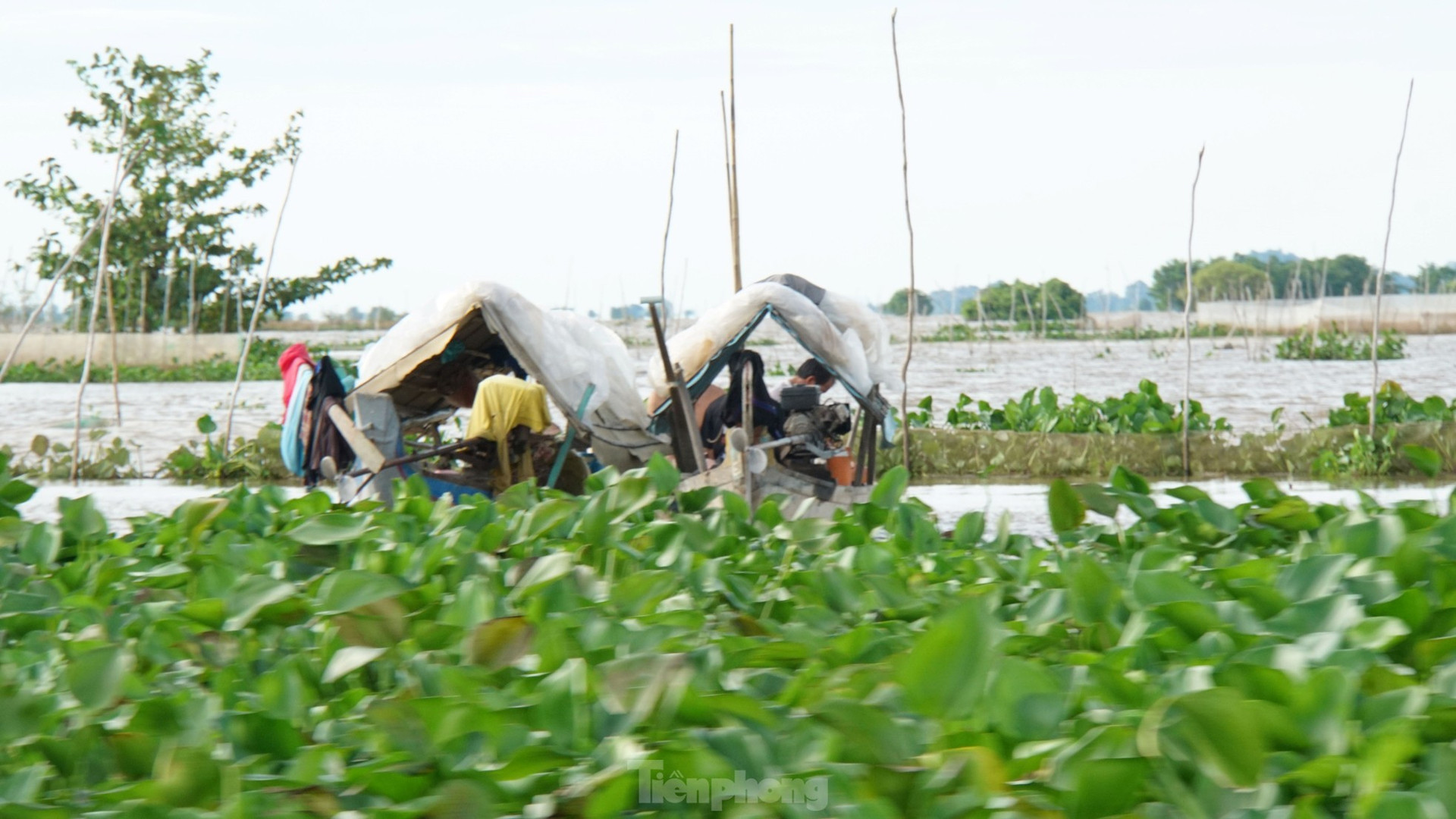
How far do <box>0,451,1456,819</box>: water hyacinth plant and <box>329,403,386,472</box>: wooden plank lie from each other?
12.7 ft

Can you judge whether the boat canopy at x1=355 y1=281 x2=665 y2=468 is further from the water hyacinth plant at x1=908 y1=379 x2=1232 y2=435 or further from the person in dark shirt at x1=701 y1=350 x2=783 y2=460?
the water hyacinth plant at x1=908 y1=379 x2=1232 y2=435

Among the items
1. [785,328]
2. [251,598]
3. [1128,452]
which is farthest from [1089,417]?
[251,598]

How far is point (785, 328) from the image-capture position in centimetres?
634

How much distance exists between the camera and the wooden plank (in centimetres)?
598

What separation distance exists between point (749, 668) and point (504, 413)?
462 cm

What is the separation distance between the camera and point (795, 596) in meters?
1.77

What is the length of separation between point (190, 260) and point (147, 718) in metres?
25.0

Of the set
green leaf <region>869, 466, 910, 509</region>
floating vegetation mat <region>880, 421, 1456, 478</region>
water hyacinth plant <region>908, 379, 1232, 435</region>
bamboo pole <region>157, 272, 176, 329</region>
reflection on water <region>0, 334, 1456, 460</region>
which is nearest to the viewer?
green leaf <region>869, 466, 910, 509</region>

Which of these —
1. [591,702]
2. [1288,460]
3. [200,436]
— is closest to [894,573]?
[591,702]

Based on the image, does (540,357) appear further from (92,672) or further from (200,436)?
(200,436)

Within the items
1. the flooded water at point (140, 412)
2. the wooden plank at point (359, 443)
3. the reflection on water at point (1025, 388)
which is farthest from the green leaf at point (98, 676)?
the reflection on water at point (1025, 388)

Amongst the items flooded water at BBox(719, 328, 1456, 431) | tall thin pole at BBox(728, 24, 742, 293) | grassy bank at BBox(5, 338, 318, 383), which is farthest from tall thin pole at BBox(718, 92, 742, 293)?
grassy bank at BBox(5, 338, 318, 383)

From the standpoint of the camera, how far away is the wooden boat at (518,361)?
234 inches

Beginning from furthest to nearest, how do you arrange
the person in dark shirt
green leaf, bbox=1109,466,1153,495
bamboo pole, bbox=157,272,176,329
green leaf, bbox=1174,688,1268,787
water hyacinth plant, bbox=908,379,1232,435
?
1. bamboo pole, bbox=157,272,176,329
2. water hyacinth plant, bbox=908,379,1232,435
3. the person in dark shirt
4. green leaf, bbox=1109,466,1153,495
5. green leaf, bbox=1174,688,1268,787
